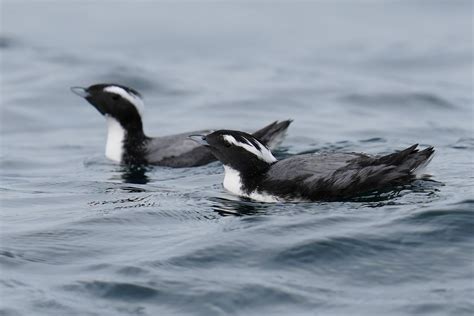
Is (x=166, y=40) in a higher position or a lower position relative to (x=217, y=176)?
higher

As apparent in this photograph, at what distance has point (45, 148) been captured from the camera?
724 inches

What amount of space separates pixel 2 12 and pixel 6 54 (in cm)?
645

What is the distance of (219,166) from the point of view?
15531mm

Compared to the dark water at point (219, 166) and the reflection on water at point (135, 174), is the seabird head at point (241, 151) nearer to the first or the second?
the dark water at point (219, 166)

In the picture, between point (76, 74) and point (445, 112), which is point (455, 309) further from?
point (76, 74)

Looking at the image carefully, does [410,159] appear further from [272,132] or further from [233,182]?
[272,132]

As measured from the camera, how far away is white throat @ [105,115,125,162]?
1670 centimetres

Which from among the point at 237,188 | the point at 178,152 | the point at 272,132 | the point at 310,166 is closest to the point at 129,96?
the point at 178,152

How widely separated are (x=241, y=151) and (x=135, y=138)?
4009 mm

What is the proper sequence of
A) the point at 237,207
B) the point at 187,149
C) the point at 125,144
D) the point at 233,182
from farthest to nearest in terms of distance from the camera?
the point at 125,144
the point at 187,149
the point at 233,182
the point at 237,207

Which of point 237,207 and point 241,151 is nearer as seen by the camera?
point 237,207

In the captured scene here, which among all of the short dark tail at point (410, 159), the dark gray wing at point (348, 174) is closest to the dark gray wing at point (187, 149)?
the dark gray wing at point (348, 174)

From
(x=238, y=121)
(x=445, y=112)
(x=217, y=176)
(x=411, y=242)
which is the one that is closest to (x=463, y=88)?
(x=445, y=112)

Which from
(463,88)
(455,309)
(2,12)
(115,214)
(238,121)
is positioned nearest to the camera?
(455,309)
